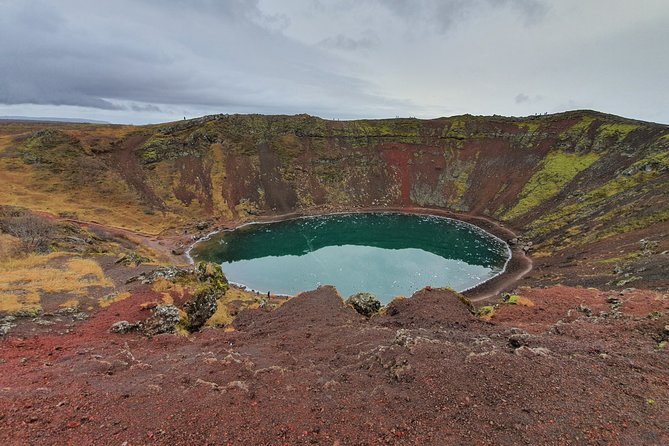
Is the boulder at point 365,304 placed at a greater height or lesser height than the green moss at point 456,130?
lesser

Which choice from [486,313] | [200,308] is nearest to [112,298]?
[200,308]

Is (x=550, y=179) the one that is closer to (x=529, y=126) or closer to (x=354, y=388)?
(x=529, y=126)

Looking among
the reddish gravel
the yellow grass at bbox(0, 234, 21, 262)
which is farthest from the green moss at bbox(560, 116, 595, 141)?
the yellow grass at bbox(0, 234, 21, 262)

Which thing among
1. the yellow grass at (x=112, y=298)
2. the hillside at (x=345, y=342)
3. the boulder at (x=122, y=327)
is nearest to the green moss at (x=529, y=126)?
the hillside at (x=345, y=342)

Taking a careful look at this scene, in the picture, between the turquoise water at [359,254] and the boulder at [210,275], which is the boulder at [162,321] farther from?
the turquoise water at [359,254]

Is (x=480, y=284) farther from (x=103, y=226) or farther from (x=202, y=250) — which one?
(x=103, y=226)

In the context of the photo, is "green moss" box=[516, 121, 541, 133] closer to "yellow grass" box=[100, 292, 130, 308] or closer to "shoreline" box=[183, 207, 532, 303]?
"shoreline" box=[183, 207, 532, 303]

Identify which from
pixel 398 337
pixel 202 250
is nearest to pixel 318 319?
pixel 398 337
